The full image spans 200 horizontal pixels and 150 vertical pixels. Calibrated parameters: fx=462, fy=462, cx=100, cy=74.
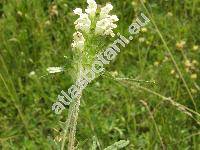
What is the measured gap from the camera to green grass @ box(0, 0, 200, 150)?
2537mm

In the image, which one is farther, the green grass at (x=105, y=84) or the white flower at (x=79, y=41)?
the green grass at (x=105, y=84)

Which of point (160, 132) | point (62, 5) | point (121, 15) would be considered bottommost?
point (160, 132)

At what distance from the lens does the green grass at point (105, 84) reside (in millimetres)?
2537

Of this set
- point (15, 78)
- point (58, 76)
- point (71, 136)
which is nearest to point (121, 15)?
point (58, 76)

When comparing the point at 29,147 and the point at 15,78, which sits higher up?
the point at 15,78

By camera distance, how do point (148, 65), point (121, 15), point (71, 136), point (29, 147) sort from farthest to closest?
point (121, 15)
point (148, 65)
point (29, 147)
point (71, 136)

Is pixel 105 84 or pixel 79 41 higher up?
pixel 79 41

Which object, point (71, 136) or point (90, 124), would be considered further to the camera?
point (90, 124)

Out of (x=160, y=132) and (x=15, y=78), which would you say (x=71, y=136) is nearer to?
(x=160, y=132)

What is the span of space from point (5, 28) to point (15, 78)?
15.8 inches

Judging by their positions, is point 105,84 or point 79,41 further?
point 105,84

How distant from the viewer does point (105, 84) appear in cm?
281

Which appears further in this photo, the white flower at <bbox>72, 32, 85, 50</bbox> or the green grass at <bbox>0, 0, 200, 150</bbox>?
the green grass at <bbox>0, 0, 200, 150</bbox>

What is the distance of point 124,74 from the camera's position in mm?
2924
